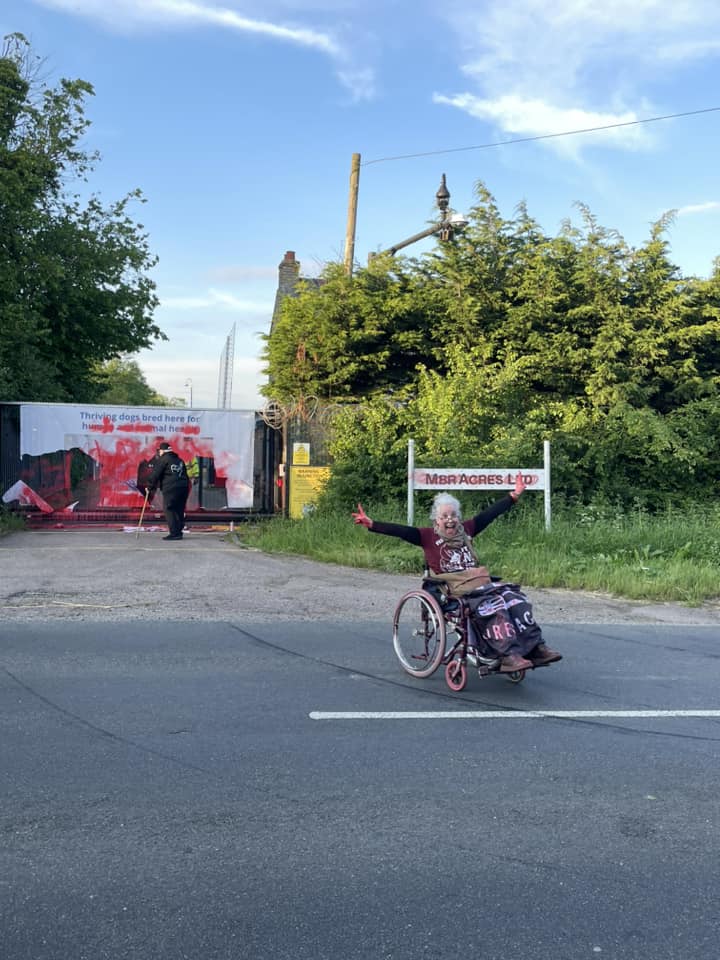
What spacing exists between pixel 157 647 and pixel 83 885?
4.06 metres

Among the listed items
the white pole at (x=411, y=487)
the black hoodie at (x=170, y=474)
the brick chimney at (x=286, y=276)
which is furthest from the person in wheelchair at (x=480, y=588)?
the brick chimney at (x=286, y=276)

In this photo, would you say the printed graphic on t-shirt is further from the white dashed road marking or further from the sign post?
the sign post

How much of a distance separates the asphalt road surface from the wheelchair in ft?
0.52

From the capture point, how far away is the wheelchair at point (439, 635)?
6.26 meters

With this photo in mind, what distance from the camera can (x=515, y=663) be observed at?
19.9 feet

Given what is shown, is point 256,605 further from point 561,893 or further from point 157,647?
point 561,893

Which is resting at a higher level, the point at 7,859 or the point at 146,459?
the point at 146,459

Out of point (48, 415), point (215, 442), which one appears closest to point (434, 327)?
point (215, 442)

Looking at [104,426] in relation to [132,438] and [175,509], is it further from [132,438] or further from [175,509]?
[175,509]

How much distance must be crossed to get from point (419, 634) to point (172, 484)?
9432mm

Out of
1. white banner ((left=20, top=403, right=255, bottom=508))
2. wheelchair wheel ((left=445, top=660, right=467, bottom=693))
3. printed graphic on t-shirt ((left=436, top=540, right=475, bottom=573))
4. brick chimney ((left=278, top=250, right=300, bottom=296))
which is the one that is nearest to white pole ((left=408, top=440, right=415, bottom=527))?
white banner ((left=20, top=403, right=255, bottom=508))

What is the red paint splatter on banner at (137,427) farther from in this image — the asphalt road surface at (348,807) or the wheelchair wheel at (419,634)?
the wheelchair wheel at (419,634)

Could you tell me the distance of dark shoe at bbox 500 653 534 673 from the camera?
6043mm

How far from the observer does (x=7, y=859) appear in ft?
11.9
